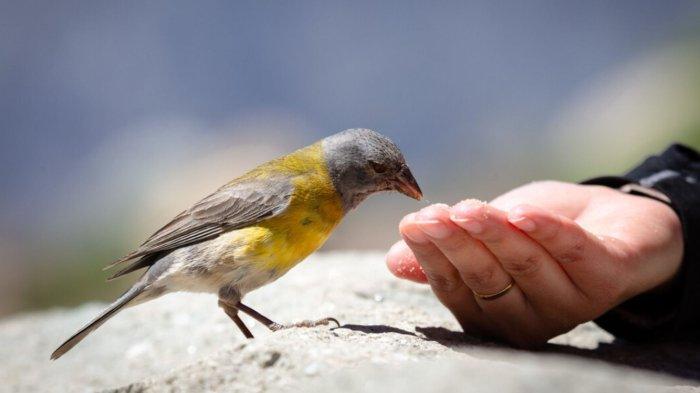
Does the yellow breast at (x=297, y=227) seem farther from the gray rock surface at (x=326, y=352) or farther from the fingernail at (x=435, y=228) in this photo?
the fingernail at (x=435, y=228)

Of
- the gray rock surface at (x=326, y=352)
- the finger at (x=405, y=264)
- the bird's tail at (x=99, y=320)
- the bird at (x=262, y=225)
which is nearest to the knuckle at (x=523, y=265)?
the gray rock surface at (x=326, y=352)

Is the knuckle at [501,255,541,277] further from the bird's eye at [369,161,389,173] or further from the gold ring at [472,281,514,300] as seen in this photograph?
the bird's eye at [369,161,389,173]

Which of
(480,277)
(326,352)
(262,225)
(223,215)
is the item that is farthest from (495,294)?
(223,215)

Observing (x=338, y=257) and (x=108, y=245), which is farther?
(x=108, y=245)

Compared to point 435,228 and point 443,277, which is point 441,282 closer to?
point 443,277

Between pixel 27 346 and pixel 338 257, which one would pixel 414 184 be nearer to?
pixel 338 257

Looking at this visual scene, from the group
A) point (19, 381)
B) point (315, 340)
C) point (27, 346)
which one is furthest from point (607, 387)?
point (27, 346)
